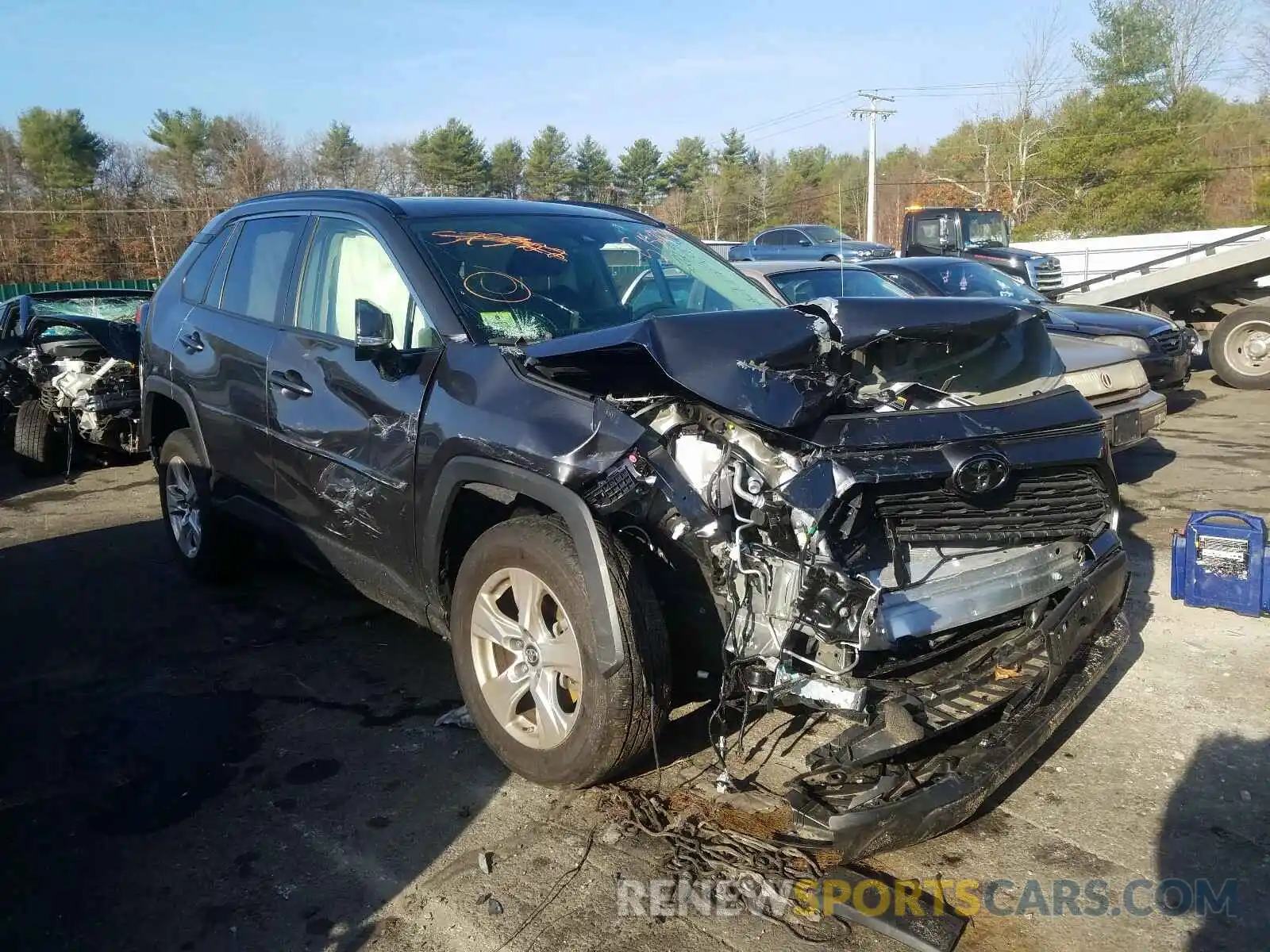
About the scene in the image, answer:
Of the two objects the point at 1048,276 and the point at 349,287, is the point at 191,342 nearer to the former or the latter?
the point at 349,287

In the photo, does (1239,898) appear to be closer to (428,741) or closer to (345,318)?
(428,741)

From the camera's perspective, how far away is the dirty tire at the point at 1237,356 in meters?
11.5

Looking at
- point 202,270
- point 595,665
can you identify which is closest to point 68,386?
point 202,270

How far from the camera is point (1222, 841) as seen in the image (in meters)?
2.97

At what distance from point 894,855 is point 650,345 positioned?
1690mm

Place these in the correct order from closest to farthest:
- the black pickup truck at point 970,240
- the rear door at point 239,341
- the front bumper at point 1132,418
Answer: the rear door at point 239,341, the front bumper at point 1132,418, the black pickup truck at point 970,240

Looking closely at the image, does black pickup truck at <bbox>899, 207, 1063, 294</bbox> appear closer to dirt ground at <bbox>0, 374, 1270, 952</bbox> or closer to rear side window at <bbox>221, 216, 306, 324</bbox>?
dirt ground at <bbox>0, 374, 1270, 952</bbox>

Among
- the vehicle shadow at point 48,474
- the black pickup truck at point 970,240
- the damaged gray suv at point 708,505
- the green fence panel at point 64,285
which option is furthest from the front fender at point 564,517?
the green fence panel at point 64,285

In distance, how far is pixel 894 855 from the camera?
296 cm

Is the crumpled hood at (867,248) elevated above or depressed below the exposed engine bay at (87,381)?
above

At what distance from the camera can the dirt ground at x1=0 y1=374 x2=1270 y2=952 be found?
2705 mm

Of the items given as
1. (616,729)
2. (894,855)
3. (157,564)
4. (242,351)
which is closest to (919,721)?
(894,855)

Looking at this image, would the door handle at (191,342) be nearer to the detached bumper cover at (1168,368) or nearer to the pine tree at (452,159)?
the detached bumper cover at (1168,368)

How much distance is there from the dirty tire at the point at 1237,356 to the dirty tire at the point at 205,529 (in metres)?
11.1
